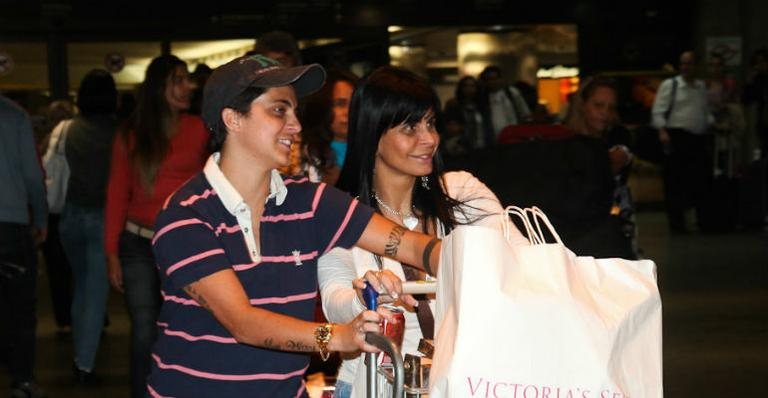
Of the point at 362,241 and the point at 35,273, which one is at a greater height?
the point at 362,241

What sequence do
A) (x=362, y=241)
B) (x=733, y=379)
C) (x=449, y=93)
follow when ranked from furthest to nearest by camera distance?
(x=449, y=93)
(x=733, y=379)
(x=362, y=241)

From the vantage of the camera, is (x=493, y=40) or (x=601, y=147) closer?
(x=601, y=147)

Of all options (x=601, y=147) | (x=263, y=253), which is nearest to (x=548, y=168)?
(x=601, y=147)

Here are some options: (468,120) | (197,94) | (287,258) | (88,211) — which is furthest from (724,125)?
(287,258)

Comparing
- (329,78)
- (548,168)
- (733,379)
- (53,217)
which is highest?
(329,78)

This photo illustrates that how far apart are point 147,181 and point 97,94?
6.33 ft

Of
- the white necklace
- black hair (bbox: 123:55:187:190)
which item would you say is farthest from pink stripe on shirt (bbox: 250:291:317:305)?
black hair (bbox: 123:55:187:190)

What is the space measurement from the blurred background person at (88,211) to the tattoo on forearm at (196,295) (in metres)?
5.13

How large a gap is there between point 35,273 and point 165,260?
4170mm

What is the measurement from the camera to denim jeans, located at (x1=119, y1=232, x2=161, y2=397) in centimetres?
713

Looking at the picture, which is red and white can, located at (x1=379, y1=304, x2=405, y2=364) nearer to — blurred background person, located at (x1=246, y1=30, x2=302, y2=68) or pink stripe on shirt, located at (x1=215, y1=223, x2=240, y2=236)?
pink stripe on shirt, located at (x1=215, y1=223, x2=240, y2=236)

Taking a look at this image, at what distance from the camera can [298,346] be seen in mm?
3771

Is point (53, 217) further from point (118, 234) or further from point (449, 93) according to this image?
point (449, 93)

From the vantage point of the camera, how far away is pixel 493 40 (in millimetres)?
18484
